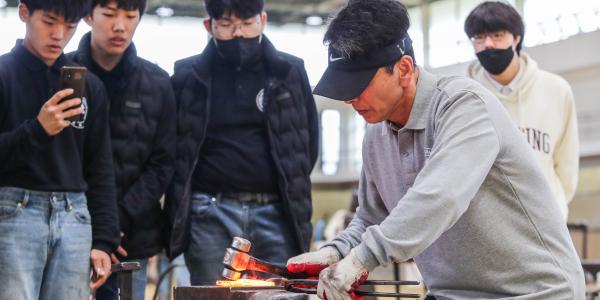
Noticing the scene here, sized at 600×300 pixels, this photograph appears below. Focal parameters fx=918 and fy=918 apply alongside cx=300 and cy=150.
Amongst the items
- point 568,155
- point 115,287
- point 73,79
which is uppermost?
point 73,79

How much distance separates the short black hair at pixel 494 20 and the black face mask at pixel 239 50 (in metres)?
1.11

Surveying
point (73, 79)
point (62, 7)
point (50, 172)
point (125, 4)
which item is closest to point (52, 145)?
point (50, 172)

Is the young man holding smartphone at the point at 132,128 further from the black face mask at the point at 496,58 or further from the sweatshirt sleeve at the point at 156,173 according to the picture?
the black face mask at the point at 496,58

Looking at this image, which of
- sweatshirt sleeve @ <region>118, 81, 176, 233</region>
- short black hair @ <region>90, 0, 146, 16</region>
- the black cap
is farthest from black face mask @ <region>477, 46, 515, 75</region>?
the black cap

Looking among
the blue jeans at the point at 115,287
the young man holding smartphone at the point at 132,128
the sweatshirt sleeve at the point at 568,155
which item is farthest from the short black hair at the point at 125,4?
the sweatshirt sleeve at the point at 568,155

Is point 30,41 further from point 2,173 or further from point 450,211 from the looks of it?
point 450,211

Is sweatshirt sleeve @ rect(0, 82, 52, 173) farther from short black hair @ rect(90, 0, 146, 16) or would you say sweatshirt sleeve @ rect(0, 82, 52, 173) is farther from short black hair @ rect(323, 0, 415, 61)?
short black hair @ rect(323, 0, 415, 61)

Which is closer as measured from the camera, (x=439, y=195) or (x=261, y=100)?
(x=439, y=195)

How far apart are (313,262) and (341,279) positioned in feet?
1.41

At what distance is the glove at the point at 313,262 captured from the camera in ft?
8.73

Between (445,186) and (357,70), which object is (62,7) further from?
(445,186)

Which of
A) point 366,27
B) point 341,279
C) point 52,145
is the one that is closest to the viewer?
point 341,279

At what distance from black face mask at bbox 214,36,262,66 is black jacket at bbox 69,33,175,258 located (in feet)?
1.01

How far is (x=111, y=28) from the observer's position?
378cm
